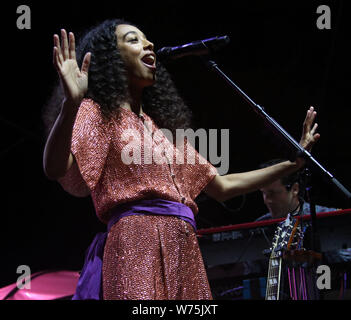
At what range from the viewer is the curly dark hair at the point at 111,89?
6.27 ft

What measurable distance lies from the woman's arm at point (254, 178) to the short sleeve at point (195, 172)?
0.15 ft

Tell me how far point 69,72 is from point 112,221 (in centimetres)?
50

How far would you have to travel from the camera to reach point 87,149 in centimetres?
168

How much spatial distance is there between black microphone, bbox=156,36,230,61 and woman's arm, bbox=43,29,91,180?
0.69m

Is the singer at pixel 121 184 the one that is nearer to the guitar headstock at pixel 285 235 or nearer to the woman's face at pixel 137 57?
the woman's face at pixel 137 57

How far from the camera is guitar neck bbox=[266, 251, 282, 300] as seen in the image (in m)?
2.40

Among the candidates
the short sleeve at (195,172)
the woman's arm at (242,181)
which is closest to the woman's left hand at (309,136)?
the woman's arm at (242,181)

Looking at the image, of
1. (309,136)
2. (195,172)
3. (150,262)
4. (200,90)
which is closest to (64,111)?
(150,262)

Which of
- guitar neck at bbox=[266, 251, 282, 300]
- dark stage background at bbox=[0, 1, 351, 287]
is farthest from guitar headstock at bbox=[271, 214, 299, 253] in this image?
dark stage background at bbox=[0, 1, 351, 287]

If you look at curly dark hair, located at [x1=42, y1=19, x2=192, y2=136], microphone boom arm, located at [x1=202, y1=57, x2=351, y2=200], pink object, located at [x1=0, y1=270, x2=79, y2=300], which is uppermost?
curly dark hair, located at [x1=42, y1=19, x2=192, y2=136]

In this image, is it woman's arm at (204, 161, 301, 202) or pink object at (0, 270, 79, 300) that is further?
pink object at (0, 270, 79, 300)

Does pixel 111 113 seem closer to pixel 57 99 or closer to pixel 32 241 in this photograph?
pixel 57 99

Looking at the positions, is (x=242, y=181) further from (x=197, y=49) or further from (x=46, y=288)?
(x=46, y=288)

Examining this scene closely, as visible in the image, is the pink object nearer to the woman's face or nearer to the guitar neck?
the guitar neck
